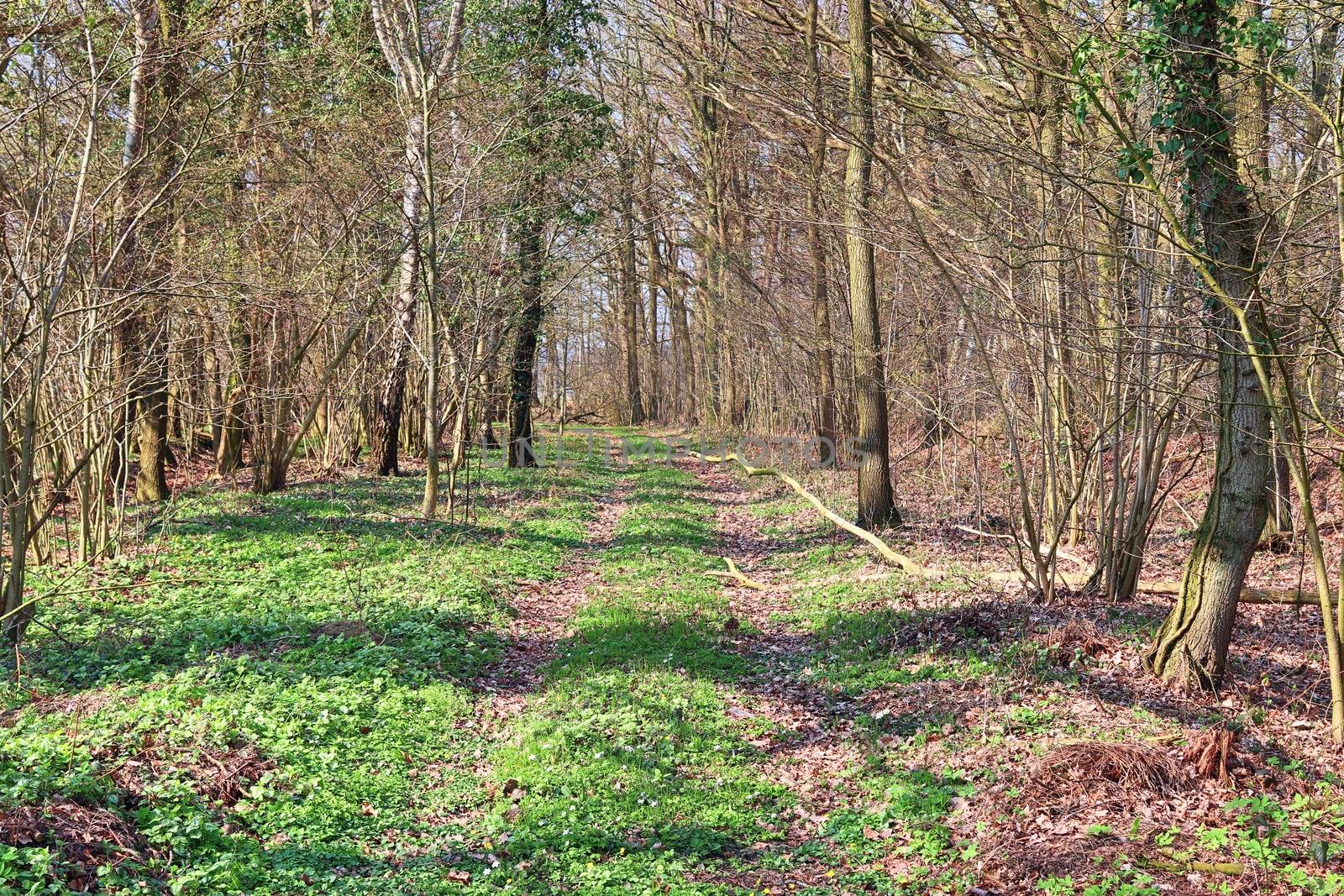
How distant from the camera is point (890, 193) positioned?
523 inches

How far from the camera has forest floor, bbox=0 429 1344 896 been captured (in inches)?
175

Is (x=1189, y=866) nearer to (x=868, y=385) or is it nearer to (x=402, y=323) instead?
(x=868, y=385)

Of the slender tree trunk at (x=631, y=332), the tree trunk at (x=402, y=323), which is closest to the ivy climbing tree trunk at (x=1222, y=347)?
the tree trunk at (x=402, y=323)

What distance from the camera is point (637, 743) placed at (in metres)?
6.18

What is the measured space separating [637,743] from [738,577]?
4928mm

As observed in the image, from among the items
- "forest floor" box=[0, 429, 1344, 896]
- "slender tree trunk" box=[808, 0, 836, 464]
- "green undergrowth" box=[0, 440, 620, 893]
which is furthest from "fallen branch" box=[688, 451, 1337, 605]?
"slender tree trunk" box=[808, 0, 836, 464]

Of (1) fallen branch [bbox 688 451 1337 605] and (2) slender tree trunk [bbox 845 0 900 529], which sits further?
(2) slender tree trunk [bbox 845 0 900 529]

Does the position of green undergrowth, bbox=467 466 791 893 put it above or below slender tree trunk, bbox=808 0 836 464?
below

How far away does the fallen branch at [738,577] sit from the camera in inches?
422

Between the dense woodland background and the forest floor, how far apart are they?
744 mm

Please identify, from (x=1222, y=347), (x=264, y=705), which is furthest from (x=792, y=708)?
(x=1222, y=347)

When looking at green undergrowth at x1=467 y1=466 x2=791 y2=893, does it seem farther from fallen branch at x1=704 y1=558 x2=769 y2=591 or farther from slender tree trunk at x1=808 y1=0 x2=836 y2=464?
slender tree trunk at x1=808 y1=0 x2=836 y2=464

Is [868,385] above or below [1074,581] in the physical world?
above

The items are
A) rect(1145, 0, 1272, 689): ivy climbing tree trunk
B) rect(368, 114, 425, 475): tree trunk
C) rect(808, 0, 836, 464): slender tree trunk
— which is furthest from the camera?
rect(808, 0, 836, 464): slender tree trunk
